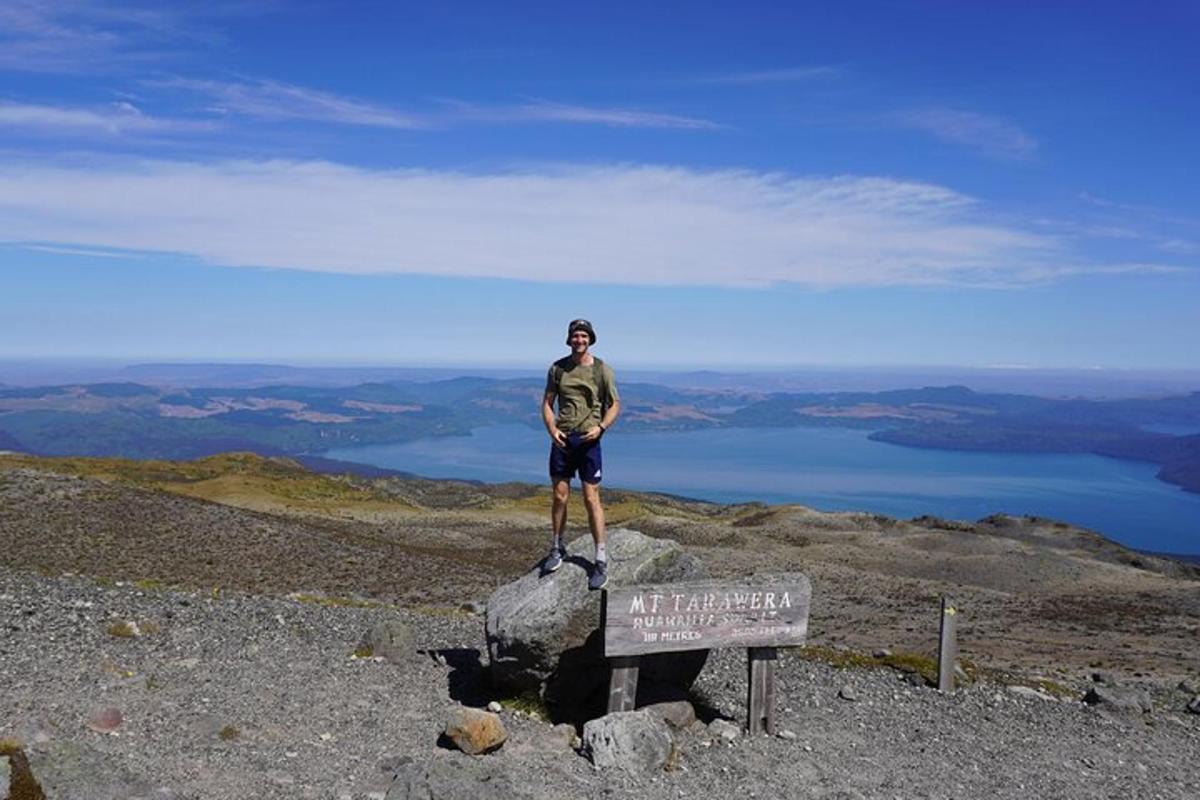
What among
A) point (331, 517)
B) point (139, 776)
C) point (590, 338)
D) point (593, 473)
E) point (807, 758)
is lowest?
point (331, 517)

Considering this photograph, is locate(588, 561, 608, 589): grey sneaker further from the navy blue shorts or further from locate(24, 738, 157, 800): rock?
locate(24, 738, 157, 800): rock

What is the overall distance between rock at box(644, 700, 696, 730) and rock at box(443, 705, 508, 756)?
2286 mm

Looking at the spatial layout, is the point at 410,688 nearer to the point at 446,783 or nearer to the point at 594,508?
the point at 594,508

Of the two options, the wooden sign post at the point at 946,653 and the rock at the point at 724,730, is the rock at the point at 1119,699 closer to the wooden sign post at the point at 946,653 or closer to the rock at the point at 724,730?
the wooden sign post at the point at 946,653

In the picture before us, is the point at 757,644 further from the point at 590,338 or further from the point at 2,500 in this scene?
the point at 2,500

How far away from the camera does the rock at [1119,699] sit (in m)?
15.9

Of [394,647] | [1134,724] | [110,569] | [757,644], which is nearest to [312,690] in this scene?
[394,647]

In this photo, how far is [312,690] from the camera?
12.1 meters

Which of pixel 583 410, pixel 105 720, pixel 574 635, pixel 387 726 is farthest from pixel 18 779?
pixel 583 410

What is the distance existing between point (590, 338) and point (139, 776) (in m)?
7.06

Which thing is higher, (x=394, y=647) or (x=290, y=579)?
(x=394, y=647)

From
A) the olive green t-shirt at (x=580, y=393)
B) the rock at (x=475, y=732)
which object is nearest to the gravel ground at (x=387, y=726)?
the rock at (x=475, y=732)

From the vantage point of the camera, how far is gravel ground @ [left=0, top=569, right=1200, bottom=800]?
9367mm

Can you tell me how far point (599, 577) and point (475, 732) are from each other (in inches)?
99.8
